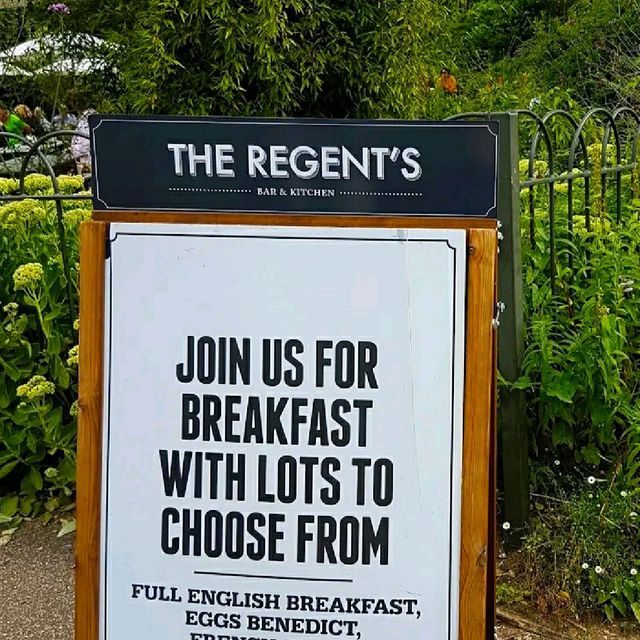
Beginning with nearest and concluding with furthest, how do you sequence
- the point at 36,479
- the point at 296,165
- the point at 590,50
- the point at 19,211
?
the point at 296,165 → the point at 19,211 → the point at 36,479 → the point at 590,50

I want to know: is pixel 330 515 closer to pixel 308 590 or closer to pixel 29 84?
pixel 308 590

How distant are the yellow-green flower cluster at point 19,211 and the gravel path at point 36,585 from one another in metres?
1.06

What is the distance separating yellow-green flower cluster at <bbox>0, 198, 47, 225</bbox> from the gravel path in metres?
1.06

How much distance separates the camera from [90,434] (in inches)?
71.7

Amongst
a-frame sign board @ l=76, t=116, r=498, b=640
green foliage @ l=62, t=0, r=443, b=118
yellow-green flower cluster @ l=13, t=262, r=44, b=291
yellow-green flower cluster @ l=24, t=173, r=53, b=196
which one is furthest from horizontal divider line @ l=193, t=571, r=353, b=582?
green foliage @ l=62, t=0, r=443, b=118

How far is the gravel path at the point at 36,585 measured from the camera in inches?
103

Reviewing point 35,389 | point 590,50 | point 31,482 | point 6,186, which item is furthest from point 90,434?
point 590,50

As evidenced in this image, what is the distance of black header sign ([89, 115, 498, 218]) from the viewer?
5.57ft

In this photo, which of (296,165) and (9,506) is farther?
(9,506)

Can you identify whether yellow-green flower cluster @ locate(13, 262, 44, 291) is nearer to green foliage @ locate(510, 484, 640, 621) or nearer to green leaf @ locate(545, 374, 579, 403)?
green leaf @ locate(545, 374, 579, 403)

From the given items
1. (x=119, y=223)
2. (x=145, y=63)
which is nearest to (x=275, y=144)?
(x=119, y=223)

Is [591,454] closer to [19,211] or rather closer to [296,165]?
[296,165]

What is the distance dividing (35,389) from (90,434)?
99cm

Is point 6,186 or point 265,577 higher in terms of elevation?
point 6,186
